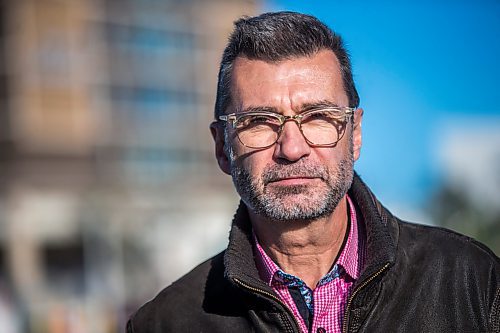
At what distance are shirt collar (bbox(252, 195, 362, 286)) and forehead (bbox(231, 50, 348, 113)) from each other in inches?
15.9

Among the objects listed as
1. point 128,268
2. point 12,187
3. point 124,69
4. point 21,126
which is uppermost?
point 124,69

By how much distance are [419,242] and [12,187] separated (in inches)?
903

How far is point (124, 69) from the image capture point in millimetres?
25188

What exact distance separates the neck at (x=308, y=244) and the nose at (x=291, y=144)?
0.76 ft

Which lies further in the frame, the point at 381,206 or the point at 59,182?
the point at 59,182

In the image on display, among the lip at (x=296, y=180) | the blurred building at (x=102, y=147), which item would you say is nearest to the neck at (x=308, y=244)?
the lip at (x=296, y=180)

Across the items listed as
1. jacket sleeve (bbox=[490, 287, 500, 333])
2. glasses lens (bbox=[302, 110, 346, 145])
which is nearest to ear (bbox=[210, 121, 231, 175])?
glasses lens (bbox=[302, 110, 346, 145])

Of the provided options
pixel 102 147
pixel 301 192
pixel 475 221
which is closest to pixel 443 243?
pixel 301 192

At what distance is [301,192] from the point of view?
98.4 inches

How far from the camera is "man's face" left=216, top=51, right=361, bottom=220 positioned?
2.50 metres

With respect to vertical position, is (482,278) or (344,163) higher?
(344,163)

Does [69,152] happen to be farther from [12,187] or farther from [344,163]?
[344,163]

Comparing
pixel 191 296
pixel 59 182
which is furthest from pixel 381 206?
pixel 59 182

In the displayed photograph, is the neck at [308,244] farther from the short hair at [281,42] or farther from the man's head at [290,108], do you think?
the short hair at [281,42]
